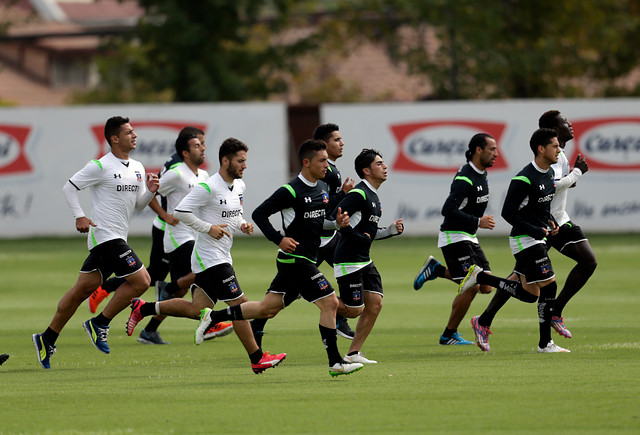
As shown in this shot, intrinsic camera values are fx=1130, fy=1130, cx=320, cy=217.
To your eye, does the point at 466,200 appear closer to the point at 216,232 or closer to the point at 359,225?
the point at 359,225

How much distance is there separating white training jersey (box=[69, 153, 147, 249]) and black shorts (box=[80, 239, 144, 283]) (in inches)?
2.6

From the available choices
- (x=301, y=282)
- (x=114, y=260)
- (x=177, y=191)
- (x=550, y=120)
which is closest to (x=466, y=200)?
(x=550, y=120)

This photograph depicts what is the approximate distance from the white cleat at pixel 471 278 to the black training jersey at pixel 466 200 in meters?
0.43

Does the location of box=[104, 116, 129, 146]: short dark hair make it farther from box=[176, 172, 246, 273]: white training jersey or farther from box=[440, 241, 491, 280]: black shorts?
box=[440, 241, 491, 280]: black shorts

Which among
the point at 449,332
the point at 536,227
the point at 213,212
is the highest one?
the point at 213,212

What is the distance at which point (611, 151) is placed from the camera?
25688 mm

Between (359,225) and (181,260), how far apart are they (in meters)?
2.98

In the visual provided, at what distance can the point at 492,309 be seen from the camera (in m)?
11.3

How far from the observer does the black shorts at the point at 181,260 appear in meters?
12.3

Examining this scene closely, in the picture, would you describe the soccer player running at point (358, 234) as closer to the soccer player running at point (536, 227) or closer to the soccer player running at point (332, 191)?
the soccer player running at point (332, 191)

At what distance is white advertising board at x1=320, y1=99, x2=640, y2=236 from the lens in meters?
25.5

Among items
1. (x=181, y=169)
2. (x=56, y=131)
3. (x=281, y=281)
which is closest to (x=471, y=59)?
(x=56, y=131)

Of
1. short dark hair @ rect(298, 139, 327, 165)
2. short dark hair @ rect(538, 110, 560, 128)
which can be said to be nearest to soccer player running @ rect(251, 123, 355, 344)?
short dark hair @ rect(298, 139, 327, 165)

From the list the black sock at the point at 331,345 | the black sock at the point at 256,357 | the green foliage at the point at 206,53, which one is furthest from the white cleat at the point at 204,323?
the green foliage at the point at 206,53
